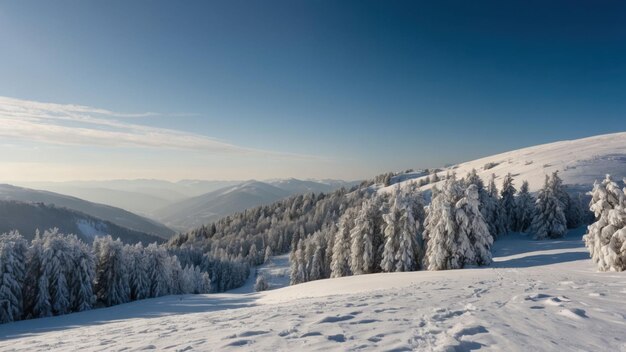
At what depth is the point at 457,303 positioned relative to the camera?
448 inches

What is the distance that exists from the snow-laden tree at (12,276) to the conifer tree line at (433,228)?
120ft

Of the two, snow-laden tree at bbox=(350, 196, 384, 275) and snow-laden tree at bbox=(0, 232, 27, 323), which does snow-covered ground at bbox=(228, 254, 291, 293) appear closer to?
snow-laden tree at bbox=(350, 196, 384, 275)

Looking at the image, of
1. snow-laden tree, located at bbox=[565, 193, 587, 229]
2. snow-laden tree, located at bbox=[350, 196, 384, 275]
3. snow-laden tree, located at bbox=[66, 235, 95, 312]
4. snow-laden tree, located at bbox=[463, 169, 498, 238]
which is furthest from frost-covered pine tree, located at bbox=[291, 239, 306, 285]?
snow-laden tree, located at bbox=[565, 193, 587, 229]

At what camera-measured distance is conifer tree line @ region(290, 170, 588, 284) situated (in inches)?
1326

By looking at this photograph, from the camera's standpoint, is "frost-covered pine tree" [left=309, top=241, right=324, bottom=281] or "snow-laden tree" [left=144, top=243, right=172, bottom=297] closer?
"snow-laden tree" [left=144, top=243, right=172, bottom=297]

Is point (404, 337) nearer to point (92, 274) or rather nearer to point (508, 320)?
point (508, 320)

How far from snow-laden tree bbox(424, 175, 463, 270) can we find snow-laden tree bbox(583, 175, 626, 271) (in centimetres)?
1103

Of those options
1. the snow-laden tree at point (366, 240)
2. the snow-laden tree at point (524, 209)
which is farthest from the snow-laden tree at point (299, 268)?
the snow-laden tree at point (524, 209)

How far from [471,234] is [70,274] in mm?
43781

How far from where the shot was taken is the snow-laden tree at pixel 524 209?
5777 cm

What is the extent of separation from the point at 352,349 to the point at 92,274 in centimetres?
4133

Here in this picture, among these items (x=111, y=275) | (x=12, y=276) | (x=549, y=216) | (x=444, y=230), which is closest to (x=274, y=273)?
(x=111, y=275)

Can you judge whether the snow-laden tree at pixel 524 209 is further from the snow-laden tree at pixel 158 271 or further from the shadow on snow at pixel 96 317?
the snow-laden tree at pixel 158 271

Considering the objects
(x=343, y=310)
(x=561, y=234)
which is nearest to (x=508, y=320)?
(x=343, y=310)
